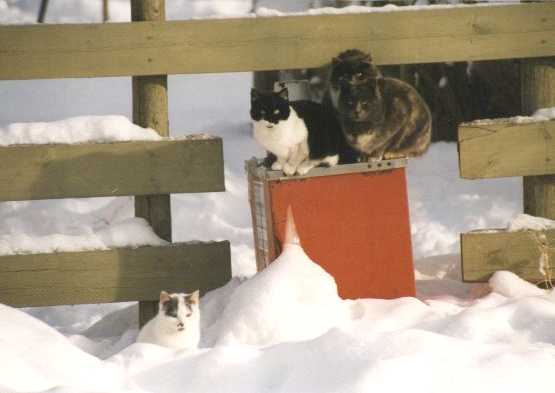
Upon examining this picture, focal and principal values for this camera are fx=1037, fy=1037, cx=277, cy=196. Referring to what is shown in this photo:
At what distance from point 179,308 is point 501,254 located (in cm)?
179

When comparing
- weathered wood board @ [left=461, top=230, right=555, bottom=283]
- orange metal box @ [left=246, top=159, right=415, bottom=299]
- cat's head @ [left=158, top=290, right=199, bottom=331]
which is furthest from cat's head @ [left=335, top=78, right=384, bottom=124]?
cat's head @ [left=158, top=290, right=199, bottom=331]

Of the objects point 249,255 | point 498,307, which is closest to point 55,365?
point 498,307

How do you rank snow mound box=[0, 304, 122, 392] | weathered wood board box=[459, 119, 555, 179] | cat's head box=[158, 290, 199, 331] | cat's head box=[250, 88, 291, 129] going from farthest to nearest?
weathered wood board box=[459, 119, 555, 179] → cat's head box=[250, 88, 291, 129] → cat's head box=[158, 290, 199, 331] → snow mound box=[0, 304, 122, 392]

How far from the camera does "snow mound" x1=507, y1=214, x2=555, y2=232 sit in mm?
5320

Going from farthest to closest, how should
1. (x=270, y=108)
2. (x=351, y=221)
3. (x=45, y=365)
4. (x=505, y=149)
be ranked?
(x=505, y=149) < (x=351, y=221) < (x=270, y=108) < (x=45, y=365)

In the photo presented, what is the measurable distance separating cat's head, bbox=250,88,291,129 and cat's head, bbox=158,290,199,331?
2.93 feet

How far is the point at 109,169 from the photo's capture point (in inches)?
200

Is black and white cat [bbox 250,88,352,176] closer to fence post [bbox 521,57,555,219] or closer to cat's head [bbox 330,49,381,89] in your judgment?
cat's head [bbox 330,49,381,89]

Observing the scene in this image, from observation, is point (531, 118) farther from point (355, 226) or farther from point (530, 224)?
point (355, 226)

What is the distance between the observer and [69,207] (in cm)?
882

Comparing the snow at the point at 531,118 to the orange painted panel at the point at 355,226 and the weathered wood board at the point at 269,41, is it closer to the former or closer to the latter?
the weathered wood board at the point at 269,41

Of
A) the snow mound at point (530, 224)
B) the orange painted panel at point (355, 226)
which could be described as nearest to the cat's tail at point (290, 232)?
the orange painted panel at point (355, 226)

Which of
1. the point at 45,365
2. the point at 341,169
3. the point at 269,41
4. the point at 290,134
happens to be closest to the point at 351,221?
the point at 341,169

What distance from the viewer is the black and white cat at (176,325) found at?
442 cm
